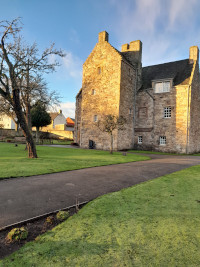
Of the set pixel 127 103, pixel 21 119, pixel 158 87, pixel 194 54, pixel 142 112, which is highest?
pixel 194 54

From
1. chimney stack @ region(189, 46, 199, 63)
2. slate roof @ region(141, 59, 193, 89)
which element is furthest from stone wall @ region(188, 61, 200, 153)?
slate roof @ region(141, 59, 193, 89)

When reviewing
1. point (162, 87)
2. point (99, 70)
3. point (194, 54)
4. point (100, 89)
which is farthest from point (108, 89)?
point (194, 54)

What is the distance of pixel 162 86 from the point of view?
27.2 m

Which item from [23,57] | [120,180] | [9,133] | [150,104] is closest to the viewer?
[120,180]

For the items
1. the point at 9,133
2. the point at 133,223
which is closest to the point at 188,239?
the point at 133,223

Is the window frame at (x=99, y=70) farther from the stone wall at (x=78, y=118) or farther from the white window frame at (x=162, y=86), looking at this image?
the white window frame at (x=162, y=86)

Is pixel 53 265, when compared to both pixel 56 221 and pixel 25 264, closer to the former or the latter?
pixel 25 264

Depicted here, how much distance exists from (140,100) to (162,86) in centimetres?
382

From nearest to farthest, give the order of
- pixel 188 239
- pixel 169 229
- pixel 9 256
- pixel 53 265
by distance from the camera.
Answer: pixel 53 265 → pixel 9 256 → pixel 188 239 → pixel 169 229

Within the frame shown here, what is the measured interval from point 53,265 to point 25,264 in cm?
40

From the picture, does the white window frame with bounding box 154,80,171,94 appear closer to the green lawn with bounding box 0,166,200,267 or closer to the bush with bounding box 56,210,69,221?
the green lawn with bounding box 0,166,200,267

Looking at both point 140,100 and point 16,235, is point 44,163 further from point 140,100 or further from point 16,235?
point 140,100

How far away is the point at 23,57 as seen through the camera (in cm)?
1339

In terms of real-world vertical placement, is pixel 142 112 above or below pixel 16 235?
above
